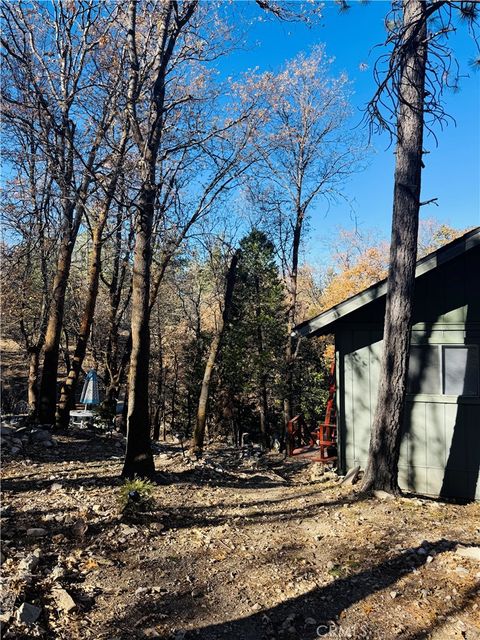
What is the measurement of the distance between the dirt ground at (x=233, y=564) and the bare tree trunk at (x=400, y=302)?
585 mm

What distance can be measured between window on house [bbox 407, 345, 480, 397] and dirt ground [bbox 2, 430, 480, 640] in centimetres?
176

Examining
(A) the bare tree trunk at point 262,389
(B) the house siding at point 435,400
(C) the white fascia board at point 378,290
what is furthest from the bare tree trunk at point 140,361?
(A) the bare tree trunk at point 262,389

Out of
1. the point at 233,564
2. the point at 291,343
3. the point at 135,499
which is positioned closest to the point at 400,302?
the point at 233,564

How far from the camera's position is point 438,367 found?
7566 mm

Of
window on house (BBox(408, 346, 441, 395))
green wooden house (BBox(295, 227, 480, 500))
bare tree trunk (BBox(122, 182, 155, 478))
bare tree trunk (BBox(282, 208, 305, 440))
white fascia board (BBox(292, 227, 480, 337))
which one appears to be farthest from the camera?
bare tree trunk (BBox(282, 208, 305, 440))

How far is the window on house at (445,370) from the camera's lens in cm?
737

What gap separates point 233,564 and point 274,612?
0.87 m

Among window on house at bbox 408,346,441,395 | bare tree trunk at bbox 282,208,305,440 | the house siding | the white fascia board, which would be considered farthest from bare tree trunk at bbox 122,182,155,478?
bare tree trunk at bbox 282,208,305,440

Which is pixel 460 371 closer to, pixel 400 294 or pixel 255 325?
pixel 400 294

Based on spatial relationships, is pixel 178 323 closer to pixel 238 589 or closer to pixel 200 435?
pixel 200 435

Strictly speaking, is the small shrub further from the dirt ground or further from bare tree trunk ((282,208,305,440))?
bare tree trunk ((282,208,305,440))

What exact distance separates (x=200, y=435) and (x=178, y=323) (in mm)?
16774

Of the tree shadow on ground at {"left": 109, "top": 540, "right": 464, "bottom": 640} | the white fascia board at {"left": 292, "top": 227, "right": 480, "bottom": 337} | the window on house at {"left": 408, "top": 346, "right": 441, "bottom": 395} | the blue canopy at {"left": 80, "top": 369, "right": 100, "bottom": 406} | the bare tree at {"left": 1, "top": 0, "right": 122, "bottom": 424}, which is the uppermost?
the bare tree at {"left": 1, "top": 0, "right": 122, "bottom": 424}

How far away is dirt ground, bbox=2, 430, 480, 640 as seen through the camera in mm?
3418
